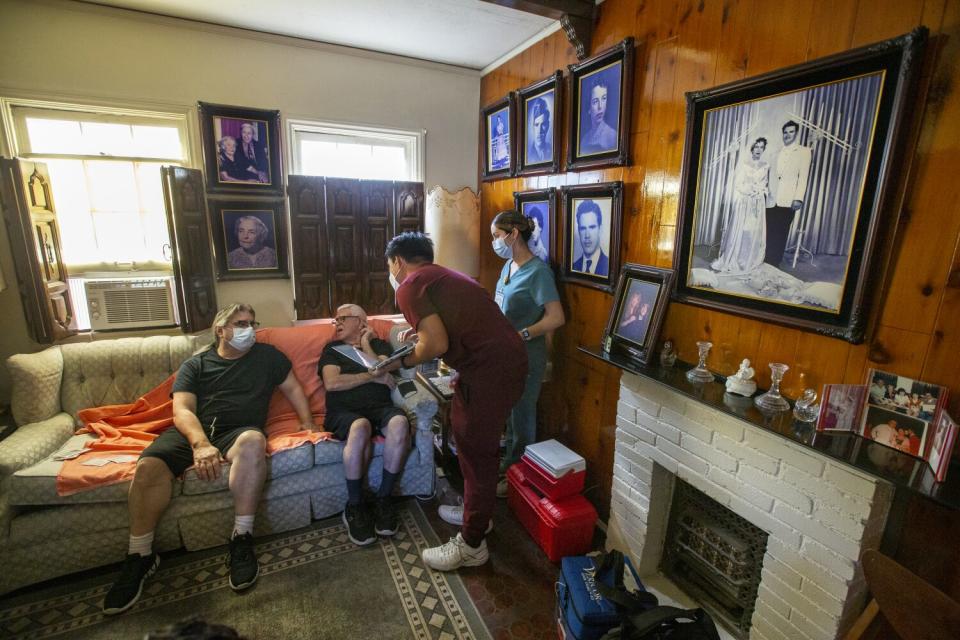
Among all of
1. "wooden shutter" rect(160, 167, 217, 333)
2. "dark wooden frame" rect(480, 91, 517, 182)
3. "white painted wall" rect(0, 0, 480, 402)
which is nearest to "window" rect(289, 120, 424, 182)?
"white painted wall" rect(0, 0, 480, 402)

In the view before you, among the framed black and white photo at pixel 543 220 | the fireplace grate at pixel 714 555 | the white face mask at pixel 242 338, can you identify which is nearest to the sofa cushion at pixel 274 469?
the white face mask at pixel 242 338

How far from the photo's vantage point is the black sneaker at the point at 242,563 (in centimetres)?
192

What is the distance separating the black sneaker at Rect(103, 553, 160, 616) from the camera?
1.79 m

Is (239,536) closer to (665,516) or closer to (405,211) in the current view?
(665,516)

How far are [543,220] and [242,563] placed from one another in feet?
7.62

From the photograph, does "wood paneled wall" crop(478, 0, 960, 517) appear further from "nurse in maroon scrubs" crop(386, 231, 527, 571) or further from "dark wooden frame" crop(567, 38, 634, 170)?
"nurse in maroon scrubs" crop(386, 231, 527, 571)

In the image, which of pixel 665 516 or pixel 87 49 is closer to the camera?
pixel 665 516

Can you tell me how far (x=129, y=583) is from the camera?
1847 millimetres

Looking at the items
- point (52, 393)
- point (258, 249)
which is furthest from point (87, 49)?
point (52, 393)

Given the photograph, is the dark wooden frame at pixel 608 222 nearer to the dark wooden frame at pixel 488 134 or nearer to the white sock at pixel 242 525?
the dark wooden frame at pixel 488 134

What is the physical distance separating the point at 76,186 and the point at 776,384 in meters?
3.75

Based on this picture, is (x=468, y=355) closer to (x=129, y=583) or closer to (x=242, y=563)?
(x=242, y=563)

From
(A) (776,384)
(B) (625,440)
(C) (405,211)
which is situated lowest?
(B) (625,440)

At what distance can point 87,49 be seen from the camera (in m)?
2.53
